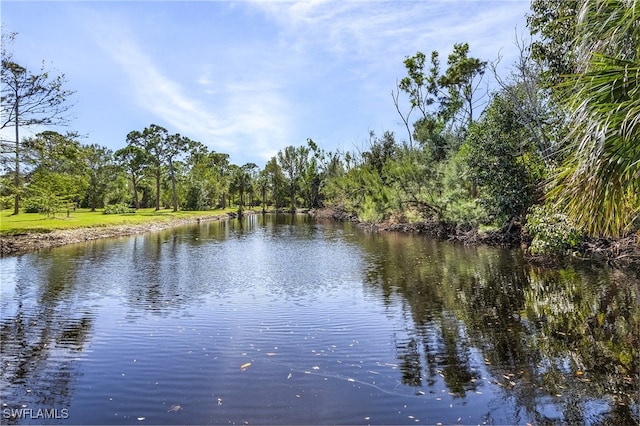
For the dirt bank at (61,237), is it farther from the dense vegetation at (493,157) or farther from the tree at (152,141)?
the tree at (152,141)

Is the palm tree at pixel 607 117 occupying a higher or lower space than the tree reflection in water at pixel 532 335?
higher

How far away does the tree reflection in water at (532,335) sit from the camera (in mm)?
5738

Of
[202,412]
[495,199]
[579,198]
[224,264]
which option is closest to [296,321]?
[202,412]

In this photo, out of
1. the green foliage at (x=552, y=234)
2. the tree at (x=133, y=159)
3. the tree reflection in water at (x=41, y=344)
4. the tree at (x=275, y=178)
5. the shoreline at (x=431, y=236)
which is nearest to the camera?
the tree reflection in water at (x=41, y=344)

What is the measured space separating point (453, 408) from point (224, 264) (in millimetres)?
16082

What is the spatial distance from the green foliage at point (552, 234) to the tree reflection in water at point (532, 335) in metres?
1.01

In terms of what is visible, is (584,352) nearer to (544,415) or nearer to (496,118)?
(544,415)

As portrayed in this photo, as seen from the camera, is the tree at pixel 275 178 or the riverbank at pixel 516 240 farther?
the tree at pixel 275 178

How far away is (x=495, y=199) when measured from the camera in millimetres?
25625

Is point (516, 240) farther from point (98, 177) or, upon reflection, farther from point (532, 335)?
point (98, 177)

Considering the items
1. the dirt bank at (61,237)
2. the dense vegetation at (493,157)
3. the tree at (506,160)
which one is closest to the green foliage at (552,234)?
the dense vegetation at (493,157)

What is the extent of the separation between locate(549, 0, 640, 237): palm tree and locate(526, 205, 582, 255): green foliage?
12.7m

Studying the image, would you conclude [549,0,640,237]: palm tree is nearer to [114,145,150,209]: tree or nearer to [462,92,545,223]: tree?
[462,92,545,223]: tree

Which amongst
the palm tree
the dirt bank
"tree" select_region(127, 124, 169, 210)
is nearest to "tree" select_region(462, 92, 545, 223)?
the palm tree
